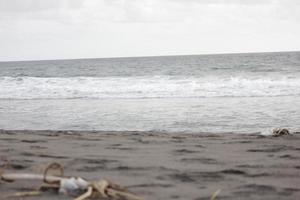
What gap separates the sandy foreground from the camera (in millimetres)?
3359

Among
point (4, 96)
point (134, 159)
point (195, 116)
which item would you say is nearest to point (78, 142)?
point (134, 159)

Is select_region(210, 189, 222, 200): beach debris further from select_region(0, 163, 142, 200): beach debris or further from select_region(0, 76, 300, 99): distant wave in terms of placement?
select_region(0, 76, 300, 99): distant wave

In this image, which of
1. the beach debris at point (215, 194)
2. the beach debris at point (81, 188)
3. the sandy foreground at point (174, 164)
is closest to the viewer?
the beach debris at point (81, 188)

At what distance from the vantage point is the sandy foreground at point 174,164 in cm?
336

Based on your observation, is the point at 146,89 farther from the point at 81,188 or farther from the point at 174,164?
the point at 81,188

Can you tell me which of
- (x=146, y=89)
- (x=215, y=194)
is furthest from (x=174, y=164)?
(x=146, y=89)

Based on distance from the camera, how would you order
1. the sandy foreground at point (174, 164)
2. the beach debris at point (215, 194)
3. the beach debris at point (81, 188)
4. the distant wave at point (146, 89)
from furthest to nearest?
the distant wave at point (146, 89), the sandy foreground at point (174, 164), the beach debris at point (215, 194), the beach debris at point (81, 188)

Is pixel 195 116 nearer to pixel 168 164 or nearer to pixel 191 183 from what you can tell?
pixel 168 164

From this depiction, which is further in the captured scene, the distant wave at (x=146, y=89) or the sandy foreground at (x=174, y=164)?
the distant wave at (x=146, y=89)

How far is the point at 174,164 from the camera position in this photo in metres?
4.32

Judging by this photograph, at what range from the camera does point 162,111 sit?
12242 mm

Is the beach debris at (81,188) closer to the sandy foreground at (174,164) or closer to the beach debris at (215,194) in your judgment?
the sandy foreground at (174,164)

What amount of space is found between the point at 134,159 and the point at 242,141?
7.47ft

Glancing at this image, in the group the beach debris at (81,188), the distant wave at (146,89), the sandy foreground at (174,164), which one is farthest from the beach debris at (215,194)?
the distant wave at (146,89)
